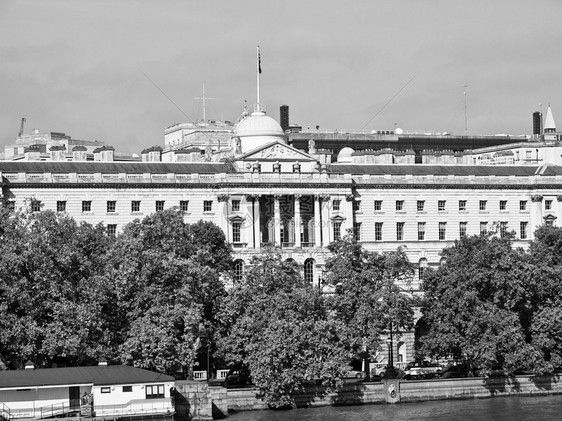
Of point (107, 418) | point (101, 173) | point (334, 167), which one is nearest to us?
point (107, 418)

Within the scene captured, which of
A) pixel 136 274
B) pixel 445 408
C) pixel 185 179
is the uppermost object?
pixel 185 179

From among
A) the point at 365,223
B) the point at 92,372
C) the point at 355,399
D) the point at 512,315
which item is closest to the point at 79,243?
the point at 92,372

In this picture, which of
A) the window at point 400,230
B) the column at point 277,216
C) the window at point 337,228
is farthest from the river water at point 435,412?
the window at point 400,230

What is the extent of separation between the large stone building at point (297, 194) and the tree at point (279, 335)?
3382 centimetres

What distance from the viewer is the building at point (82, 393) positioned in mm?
121250

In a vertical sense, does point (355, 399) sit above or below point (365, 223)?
below

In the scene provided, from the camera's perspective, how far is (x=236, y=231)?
179 metres

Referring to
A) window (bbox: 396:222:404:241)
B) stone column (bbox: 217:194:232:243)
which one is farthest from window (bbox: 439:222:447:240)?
stone column (bbox: 217:194:232:243)

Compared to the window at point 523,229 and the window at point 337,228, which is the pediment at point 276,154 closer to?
the window at point 337,228

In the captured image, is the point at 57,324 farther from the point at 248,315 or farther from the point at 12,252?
the point at 248,315

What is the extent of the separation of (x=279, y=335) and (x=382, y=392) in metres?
11.3

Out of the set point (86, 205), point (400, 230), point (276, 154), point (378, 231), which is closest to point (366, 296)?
point (86, 205)

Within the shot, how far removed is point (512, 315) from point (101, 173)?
166 feet

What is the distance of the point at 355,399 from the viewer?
137m
